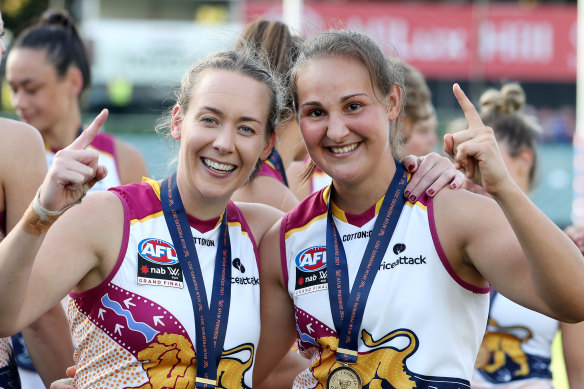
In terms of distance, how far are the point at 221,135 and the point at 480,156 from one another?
0.89 metres

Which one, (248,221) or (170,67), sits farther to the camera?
(170,67)

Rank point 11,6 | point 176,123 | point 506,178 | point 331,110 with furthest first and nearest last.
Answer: point 11,6, point 176,123, point 331,110, point 506,178

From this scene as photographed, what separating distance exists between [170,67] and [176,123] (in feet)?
54.9

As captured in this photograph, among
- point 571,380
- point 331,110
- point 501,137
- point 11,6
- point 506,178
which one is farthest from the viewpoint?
point 11,6

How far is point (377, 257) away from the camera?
2.69 m

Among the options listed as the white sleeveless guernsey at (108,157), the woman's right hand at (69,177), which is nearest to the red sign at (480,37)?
the white sleeveless guernsey at (108,157)

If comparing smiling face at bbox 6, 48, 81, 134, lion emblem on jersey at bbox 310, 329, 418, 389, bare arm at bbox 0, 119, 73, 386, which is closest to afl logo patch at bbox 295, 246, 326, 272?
lion emblem on jersey at bbox 310, 329, 418, 389

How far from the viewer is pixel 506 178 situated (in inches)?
91.8

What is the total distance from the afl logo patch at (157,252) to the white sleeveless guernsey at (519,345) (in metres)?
1.71

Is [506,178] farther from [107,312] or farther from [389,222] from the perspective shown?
[107,312]

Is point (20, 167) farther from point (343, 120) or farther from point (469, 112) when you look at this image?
point (469, 112)

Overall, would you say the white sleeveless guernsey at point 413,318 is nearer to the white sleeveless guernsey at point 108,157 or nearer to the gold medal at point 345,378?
the gold medal at point 345,378

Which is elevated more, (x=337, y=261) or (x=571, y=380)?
(x=337, y=261)

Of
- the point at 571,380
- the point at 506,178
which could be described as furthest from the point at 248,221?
the point at 571,380
